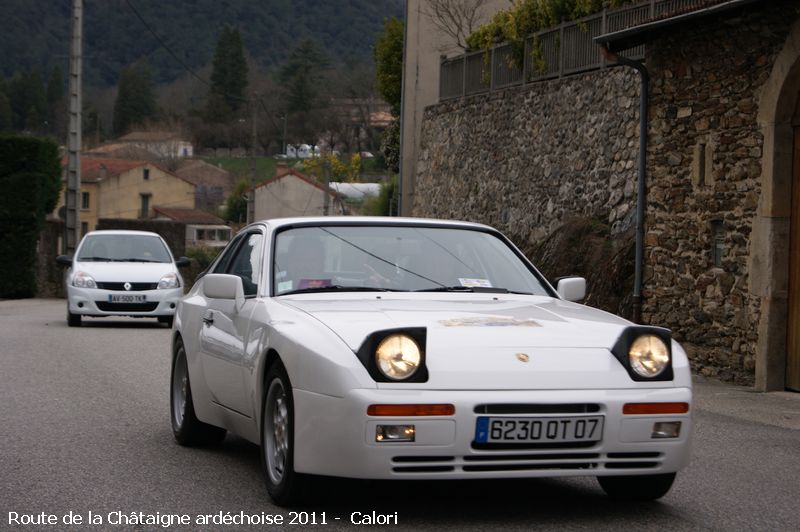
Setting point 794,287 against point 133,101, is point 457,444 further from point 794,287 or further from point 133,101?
point 133,101

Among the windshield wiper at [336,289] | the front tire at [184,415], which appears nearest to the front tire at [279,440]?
the windshield wiper at [336,289]

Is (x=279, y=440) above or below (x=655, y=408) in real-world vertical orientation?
below

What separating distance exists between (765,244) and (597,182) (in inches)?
304

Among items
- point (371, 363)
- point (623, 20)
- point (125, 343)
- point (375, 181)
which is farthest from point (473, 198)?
point (375, 181)

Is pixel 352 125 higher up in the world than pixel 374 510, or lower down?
higher up

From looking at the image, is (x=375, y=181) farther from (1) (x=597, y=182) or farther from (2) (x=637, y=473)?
(2) (x=637, y=473)

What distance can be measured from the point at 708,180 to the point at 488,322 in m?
8.92

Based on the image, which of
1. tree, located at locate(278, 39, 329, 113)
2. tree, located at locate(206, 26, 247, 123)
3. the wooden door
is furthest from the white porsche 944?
tree, located at locate(206, 26, 247, 123)

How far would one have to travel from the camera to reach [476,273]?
7.35m

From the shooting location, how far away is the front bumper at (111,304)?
20.4m

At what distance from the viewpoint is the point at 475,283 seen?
7.28 meters

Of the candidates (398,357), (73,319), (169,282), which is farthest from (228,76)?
(398,357)

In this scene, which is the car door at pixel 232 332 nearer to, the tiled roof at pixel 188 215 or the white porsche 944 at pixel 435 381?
the white porsche 944 at pixel 435 381

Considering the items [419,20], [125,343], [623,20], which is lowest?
[125,343]
